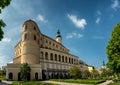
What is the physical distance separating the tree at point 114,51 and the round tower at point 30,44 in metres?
46.4

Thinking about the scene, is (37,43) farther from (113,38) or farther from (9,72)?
(113,38)

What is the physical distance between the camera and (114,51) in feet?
102

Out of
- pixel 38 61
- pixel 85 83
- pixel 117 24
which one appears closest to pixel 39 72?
pixel 38 61

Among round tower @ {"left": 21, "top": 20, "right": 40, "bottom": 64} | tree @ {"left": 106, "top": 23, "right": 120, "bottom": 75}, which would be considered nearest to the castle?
round tower @ {"left": 21, "top": 20, "right": 40, "bottom": 64}

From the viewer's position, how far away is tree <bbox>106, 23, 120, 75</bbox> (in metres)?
30.1

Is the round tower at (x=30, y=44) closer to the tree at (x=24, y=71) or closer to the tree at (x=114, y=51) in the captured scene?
the tree at (x=24, y=71)

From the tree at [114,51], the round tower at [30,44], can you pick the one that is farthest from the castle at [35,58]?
the tree at [114,51]

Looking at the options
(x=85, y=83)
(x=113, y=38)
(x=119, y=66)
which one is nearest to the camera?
(x=119, y=66)

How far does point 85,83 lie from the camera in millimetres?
48531

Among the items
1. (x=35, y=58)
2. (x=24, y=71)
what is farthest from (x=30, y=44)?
(x=24, y=71)

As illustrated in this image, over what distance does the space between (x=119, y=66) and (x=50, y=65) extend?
182ft

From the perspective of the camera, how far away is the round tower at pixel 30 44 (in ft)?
243

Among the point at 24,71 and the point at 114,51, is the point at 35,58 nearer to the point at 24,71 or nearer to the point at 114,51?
the point at 24,71

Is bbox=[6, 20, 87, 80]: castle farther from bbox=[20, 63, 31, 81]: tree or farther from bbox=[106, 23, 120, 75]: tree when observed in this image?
bbox=[106, 23, 120, 75]: tree
